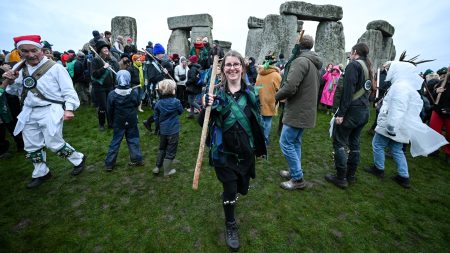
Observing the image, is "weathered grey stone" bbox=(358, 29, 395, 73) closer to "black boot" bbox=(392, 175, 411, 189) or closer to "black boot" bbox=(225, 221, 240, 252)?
"black boot" bbox=(392, 175, 411, 189)

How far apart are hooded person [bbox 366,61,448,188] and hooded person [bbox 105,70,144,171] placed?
4314mm

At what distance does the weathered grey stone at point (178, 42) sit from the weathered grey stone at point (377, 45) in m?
10.4

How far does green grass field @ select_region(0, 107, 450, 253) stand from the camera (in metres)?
2.56

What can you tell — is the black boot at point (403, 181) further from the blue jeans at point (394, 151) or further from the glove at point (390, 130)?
the glove at point (390, 130)

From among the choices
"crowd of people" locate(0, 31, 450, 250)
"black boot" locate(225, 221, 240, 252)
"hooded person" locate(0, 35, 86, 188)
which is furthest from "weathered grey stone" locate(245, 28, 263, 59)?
"black boot" locate(225, 221, 240, 252)

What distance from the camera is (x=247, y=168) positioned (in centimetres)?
246

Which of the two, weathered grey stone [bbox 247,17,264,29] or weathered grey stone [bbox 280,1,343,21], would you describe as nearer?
weathered grey stone [bbox 280,1,343,21]

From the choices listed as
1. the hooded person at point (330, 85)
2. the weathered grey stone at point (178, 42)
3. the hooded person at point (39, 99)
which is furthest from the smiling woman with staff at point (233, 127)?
the weathered grey stone at point (178, 42)

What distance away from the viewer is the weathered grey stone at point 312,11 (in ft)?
37.6

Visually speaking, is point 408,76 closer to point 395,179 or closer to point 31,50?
point 395,179

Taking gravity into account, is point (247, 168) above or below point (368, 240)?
above

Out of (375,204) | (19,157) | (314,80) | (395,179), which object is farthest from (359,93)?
(19,157)

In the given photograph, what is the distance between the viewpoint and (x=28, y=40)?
319 cm

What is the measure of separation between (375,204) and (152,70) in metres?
7.07
